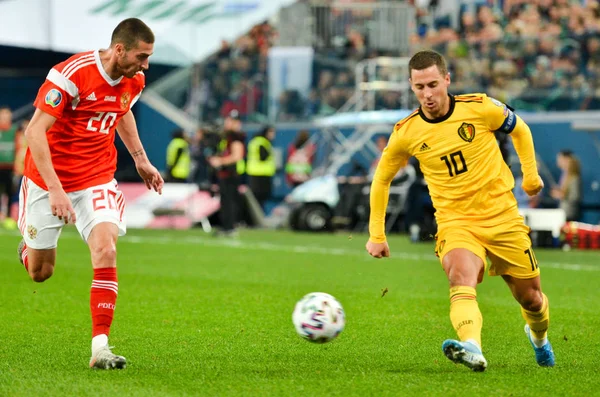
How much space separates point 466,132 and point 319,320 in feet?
4.82

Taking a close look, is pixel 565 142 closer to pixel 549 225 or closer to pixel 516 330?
pixel 549 225

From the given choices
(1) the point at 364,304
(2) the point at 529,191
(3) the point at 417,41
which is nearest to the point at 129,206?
(3) the point at 417,41

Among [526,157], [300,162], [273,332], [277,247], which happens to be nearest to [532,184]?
[526,157]

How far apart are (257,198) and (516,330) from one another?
638 inches

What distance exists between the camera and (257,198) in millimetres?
24859

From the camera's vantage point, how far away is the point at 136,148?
7.88 metres

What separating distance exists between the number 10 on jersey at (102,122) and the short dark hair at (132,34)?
0.56m

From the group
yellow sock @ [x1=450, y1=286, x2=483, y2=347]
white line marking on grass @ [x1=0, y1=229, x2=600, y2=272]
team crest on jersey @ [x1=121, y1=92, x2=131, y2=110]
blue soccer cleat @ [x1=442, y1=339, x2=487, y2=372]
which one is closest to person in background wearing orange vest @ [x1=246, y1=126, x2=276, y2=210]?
white line marking on grass @ [x1=0, y1=229, x2=600, y2=272]

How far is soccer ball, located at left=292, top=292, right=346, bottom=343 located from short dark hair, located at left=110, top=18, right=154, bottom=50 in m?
1.93

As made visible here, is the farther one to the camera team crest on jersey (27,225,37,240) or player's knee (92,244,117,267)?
team crest on jersey (27,225,37,240)

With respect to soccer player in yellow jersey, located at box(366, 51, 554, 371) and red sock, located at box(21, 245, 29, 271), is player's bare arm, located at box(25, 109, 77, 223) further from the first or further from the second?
soccer player in yellow jersey, located at box(366, 51, 554, 371)

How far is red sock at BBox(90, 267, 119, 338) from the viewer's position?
6.81m

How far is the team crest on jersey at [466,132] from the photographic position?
6.86m

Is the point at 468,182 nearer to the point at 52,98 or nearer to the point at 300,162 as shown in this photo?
the point at 52,98
